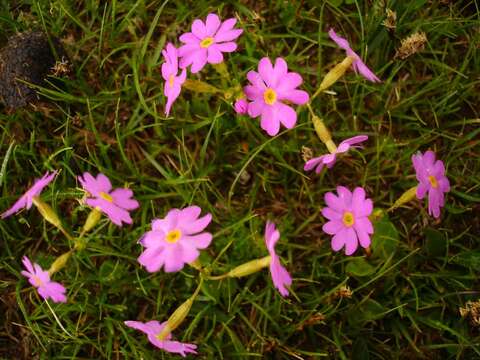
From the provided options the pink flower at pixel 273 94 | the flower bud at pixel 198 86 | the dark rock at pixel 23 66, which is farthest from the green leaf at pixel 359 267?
the dark rock at pixel 23 66

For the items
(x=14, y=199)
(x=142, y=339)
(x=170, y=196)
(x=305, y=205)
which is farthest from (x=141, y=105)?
(x=142, y=339)

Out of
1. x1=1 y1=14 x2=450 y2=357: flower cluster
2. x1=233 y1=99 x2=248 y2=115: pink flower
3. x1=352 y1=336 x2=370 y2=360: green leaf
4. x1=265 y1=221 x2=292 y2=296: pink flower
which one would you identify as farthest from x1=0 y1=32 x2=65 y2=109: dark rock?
x1=352 y1=336 x2=370 y2=360: green leaf

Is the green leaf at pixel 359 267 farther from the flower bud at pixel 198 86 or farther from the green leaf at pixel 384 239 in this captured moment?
the flower bud at pixel 198 86

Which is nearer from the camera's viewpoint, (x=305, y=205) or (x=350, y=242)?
(x=350, y=242)

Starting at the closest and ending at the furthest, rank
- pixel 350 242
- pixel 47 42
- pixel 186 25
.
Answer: pixel 350 242 < pixel 47 42 < pixel 186 25

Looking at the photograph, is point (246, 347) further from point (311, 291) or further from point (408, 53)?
point (408, 53)

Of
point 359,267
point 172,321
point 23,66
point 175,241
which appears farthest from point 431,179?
point 23,66

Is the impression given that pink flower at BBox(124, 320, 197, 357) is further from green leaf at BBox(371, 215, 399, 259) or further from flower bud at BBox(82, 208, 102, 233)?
green leaf at BBox(371, 215, 399, 259)
